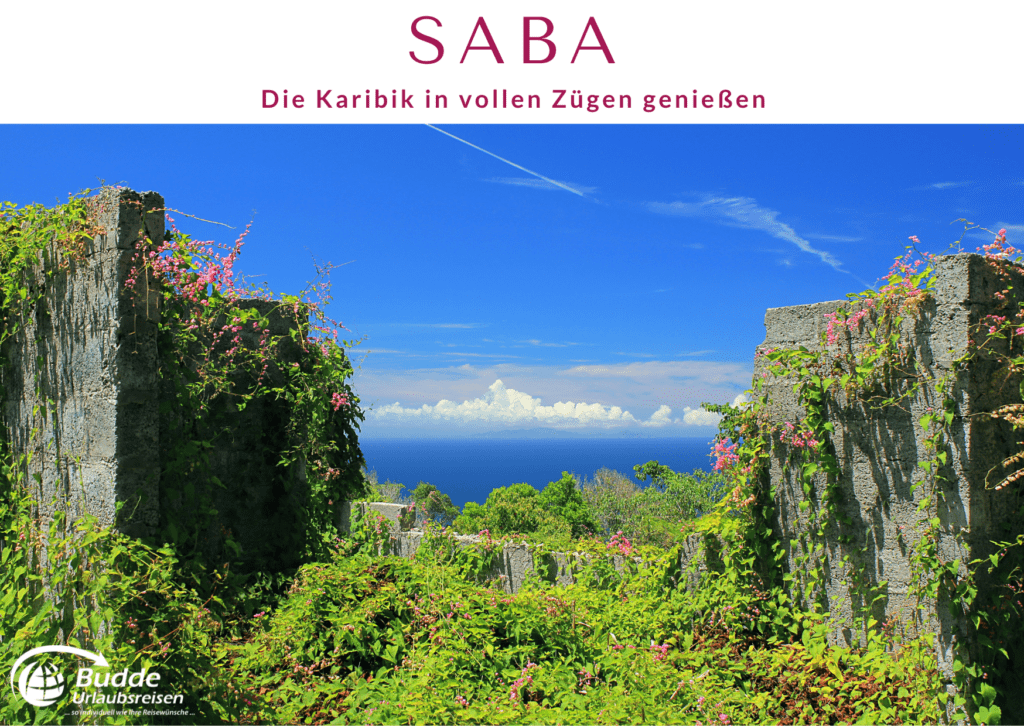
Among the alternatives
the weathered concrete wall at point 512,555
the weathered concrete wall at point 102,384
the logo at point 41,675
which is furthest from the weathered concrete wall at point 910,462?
the logo at point 41,675

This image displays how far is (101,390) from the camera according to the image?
14.9 feet

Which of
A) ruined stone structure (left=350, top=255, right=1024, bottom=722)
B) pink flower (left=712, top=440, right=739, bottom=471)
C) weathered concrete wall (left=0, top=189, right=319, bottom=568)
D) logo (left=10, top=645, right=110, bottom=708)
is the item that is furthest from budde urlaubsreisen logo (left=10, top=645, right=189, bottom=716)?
ruined stone structure (left=350, top=255, right=1024, bottom=722)

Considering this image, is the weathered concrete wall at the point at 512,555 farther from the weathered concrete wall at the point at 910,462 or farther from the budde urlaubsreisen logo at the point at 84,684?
the budde urlaubsreisen logo at the point at 84,684

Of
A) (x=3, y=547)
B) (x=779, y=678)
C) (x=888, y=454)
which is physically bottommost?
(x=779, y=678)

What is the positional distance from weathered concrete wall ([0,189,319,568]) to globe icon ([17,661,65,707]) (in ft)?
3.30

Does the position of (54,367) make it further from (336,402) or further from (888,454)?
(888,454)

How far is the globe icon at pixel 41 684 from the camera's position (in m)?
4.23

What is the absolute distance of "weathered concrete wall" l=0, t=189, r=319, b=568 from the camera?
4469mm

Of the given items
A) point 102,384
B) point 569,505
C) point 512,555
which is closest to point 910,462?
point 512,555

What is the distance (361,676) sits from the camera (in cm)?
496

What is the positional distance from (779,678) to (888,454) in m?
1.97

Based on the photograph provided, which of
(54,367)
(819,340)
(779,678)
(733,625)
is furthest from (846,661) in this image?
(54,367)

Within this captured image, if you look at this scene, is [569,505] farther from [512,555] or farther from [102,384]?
[102,384]

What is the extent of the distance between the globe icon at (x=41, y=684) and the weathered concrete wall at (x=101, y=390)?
1.01 meters
